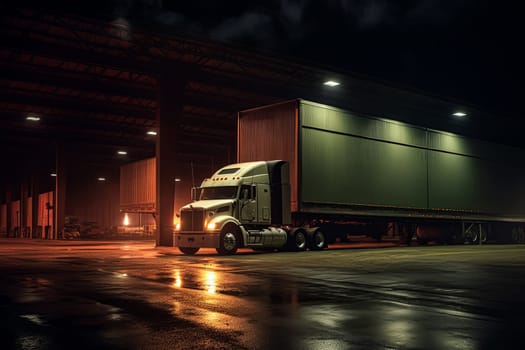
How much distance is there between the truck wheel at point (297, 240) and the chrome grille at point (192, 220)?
4023 mm

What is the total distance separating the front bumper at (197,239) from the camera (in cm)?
2036

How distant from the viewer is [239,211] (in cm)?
2114

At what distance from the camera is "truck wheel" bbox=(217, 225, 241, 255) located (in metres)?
20.6

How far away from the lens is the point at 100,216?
67125 millimetres

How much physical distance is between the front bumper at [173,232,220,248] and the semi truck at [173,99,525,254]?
0.04 metres

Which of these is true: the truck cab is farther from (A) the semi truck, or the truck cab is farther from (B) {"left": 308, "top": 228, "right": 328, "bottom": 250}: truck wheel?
(B) {"left": 308, "top": 228, "right": 328, "bottom": 250}: truck wheel

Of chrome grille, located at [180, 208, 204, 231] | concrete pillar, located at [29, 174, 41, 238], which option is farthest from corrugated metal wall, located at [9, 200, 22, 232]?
chrome grille, located at [180, 208, 204, 231]

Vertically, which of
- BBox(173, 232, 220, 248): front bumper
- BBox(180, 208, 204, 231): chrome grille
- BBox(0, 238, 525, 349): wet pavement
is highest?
BBox(180, 208, 204, 231): chrome grille

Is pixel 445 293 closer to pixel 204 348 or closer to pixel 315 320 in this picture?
pixel 315 320

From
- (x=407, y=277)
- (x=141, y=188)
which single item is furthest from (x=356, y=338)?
(x=141, y=188)

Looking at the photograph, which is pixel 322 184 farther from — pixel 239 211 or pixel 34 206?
pixel 34 206

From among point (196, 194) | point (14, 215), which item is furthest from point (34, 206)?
point (196, 194)

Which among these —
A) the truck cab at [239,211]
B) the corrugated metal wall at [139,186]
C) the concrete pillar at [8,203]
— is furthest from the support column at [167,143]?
the concrete pillar at [8,203]

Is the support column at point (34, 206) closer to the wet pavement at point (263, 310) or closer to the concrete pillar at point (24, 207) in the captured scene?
the concrete pillar at point (24, 207)
